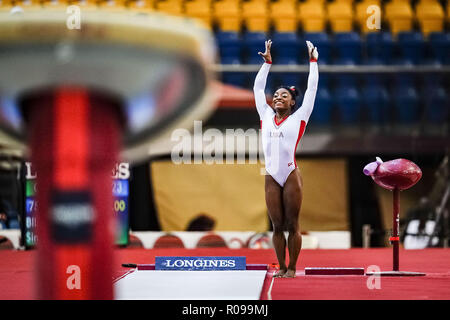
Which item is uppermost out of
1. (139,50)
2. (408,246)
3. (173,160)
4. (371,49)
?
(371,49)

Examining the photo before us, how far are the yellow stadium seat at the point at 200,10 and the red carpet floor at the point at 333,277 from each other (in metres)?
4.73

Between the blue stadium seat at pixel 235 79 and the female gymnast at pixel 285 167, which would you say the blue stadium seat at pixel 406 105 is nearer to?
the blue stadium seat at pixel 235 79

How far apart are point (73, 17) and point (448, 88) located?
9098 millimetres

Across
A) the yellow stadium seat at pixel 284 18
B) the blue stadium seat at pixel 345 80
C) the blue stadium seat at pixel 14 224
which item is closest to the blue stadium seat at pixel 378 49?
the blue stadium seat at pixel 345 80

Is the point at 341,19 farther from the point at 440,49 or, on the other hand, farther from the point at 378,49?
the point at 440,49

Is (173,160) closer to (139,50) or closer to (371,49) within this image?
(371,49)

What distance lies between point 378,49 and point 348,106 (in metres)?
1.16

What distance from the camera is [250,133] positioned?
25.9ft

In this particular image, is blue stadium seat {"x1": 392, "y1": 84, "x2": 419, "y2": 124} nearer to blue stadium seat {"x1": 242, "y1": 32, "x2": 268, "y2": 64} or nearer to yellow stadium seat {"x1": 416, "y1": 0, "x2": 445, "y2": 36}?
yellow stadium seat {"x1": 416, "y1": 0, "x2": 445, "y2": 36}

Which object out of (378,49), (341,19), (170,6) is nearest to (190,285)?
(378,49)

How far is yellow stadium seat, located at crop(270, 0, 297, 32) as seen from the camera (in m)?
9.88

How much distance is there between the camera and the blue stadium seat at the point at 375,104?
8625 millimetres

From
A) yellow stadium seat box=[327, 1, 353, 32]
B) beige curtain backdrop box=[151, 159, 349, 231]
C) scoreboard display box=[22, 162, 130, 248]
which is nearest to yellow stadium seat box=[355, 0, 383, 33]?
yellow stadium seat box=[327, 1, 353, 32]
